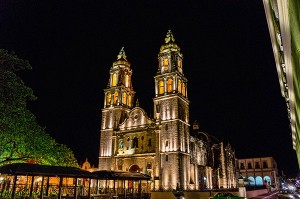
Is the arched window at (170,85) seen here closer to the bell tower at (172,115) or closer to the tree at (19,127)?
the bell tower at (172,115)

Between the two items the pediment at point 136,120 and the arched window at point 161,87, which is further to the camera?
the arched window at point 161,87

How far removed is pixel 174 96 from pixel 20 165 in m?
28.2

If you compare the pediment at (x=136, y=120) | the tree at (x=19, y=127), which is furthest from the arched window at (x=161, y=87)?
the tree at (x=19, y=127)

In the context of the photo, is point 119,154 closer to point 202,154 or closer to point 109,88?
point 109,88

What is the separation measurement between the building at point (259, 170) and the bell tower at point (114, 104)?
55.3 metres

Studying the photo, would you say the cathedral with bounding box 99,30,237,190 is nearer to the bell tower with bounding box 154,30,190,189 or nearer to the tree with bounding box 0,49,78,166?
the bell tower with bounding box 154,30,190,189

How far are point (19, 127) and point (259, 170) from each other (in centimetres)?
8381

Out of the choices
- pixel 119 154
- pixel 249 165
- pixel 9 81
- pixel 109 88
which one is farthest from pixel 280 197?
pixel 249 165

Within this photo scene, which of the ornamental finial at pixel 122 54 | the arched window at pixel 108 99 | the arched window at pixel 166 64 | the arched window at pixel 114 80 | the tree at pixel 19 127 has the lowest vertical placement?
the tree at pixel 19 127

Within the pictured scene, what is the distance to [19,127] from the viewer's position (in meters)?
18.7

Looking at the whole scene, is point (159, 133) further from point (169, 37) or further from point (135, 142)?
point (169, 37)

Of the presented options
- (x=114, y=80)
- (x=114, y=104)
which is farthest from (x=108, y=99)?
(x=114, y=80)

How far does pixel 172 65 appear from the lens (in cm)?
4347

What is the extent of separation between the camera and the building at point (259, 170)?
81000 millimetres
